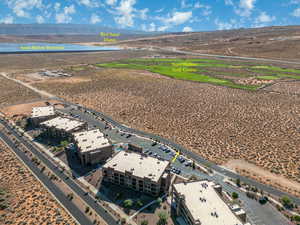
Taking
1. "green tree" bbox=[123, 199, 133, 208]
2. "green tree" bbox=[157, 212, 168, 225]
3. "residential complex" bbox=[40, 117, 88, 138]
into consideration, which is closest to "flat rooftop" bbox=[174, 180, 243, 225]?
"green tree" bbox=[157, 212, 168, 225]

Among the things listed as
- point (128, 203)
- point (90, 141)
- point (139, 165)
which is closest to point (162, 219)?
point (128, 203)

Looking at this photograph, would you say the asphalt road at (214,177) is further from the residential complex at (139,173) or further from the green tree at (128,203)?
the green tree at (128,203)

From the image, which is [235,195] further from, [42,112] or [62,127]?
[42,112]

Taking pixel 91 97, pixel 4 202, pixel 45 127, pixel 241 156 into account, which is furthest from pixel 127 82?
pixel 4 202

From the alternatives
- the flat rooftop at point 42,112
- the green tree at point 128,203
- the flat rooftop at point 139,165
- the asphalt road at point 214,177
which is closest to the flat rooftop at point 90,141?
the flat rooftop at point 139,165

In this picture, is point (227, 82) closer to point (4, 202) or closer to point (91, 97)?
point (91, 97)

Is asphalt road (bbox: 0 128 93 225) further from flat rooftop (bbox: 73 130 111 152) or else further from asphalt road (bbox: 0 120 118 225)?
flat rooftop (bbox: 73 130 111 152)

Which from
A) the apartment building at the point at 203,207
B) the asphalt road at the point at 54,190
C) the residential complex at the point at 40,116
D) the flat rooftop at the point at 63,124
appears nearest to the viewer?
the apartment building at the point at 203,207
